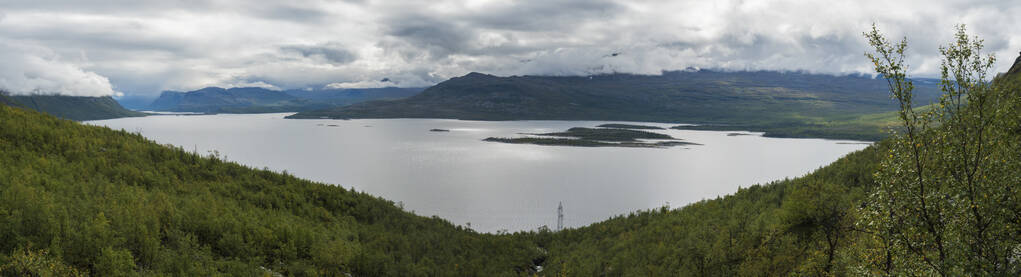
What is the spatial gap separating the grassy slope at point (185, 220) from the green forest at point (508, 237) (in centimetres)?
8

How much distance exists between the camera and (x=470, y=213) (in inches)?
3460

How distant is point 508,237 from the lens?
34.0 m

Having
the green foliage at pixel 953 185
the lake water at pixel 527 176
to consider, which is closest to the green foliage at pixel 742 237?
the green foliage at pixel 953 185

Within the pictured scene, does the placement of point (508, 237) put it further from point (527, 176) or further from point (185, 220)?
point (527, 176)

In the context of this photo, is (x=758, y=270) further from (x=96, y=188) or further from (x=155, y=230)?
(x=96, y=188)

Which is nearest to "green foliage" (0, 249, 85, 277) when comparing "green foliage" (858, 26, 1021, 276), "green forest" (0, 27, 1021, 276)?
"green forest" (0, 27, 1021, 276)

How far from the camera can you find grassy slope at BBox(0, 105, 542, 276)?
1305 cm

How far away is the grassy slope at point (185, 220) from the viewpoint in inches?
514

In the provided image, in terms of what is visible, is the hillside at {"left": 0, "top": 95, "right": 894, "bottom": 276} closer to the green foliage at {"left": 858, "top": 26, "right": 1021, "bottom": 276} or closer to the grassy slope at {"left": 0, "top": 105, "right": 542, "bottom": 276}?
the grassy slope at {"left": 0, "top": 105, "right": 542, "bottom": 276}

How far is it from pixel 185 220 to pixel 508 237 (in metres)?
21.2

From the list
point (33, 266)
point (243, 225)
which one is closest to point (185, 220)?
point (243, 225)

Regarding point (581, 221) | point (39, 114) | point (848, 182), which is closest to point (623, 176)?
point (581, 221)

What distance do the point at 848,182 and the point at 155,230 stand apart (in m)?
35.7

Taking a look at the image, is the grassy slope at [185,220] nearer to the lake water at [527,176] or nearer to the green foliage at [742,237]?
the green foliage at [742,237]
